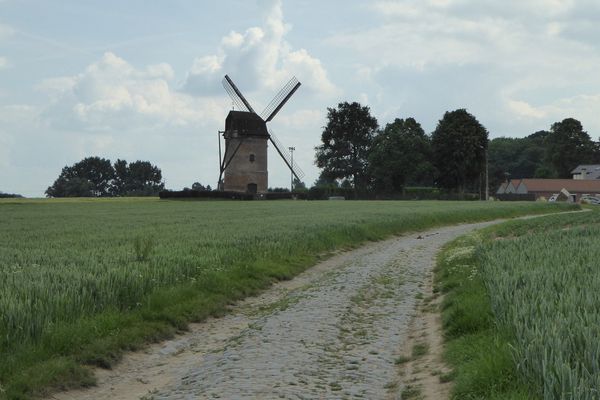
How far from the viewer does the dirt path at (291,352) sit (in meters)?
9.20

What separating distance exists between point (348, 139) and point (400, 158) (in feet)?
58.1

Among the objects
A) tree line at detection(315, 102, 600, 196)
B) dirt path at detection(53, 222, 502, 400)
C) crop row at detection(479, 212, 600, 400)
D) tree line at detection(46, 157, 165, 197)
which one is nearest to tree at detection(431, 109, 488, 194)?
tree line at detection(315, 102, 600, 196)

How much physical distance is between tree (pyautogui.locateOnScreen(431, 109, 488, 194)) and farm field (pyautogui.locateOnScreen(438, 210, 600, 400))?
369ft

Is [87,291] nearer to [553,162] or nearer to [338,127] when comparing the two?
[338,127]

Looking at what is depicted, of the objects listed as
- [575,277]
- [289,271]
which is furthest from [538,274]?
[289,271]

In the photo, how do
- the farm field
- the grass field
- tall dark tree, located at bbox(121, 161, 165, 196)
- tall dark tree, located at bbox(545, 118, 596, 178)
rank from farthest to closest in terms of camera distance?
tall dark tree, located at bbox(121, 161, 165, 196) < tall dark tree, located at bbox(545, 118, 596, 178) < the grass field < the farm field

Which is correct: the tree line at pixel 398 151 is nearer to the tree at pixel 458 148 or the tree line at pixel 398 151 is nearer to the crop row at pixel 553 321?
the tree at pixel 458 148

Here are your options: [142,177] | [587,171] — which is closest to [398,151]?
[587,171]

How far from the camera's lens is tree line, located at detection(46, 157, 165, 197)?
586 ft

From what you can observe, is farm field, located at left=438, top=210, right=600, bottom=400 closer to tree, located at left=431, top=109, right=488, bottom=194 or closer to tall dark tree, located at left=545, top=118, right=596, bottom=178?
tree, located at left=431, top=109, right=488, bottom=194

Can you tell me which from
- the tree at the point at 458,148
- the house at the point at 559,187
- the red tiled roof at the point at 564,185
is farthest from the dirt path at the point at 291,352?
the red tiled roof at the point at 564,185

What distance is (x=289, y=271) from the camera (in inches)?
891

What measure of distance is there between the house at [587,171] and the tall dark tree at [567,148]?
5244mm

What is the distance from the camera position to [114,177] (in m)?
185
